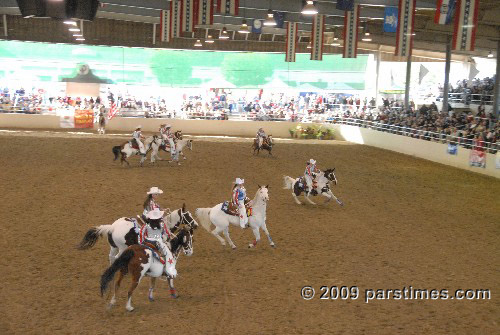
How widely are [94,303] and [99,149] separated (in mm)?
20358

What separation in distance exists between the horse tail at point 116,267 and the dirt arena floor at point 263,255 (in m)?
0.57

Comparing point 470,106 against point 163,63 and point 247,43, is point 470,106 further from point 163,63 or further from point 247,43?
point 163,63

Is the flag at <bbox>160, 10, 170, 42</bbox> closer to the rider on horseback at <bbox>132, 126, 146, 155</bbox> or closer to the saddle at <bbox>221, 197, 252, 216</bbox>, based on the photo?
the rider on horseback at <bbox>132, 126, 146, 155</bbox>

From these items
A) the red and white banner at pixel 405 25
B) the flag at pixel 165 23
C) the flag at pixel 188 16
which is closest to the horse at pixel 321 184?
the red and white banner at pixel 405 25

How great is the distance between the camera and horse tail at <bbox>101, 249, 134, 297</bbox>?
28.2 feet

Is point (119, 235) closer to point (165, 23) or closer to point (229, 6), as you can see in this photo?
point (229, 6)

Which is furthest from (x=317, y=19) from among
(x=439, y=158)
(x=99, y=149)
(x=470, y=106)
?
(x=470, y=106)

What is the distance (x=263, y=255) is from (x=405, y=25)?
13.9 metres

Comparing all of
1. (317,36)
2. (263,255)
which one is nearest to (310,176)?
(263,255)

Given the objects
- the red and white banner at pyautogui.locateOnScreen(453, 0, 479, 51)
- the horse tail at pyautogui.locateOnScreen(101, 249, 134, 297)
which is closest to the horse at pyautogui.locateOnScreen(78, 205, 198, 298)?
the horse tail at pyautogui.locateOnScreen(101, 249, 134, 297)

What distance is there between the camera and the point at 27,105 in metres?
41.2

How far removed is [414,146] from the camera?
31.8 meters

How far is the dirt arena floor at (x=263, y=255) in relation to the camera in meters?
8.84

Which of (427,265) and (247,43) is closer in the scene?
(427,265)
